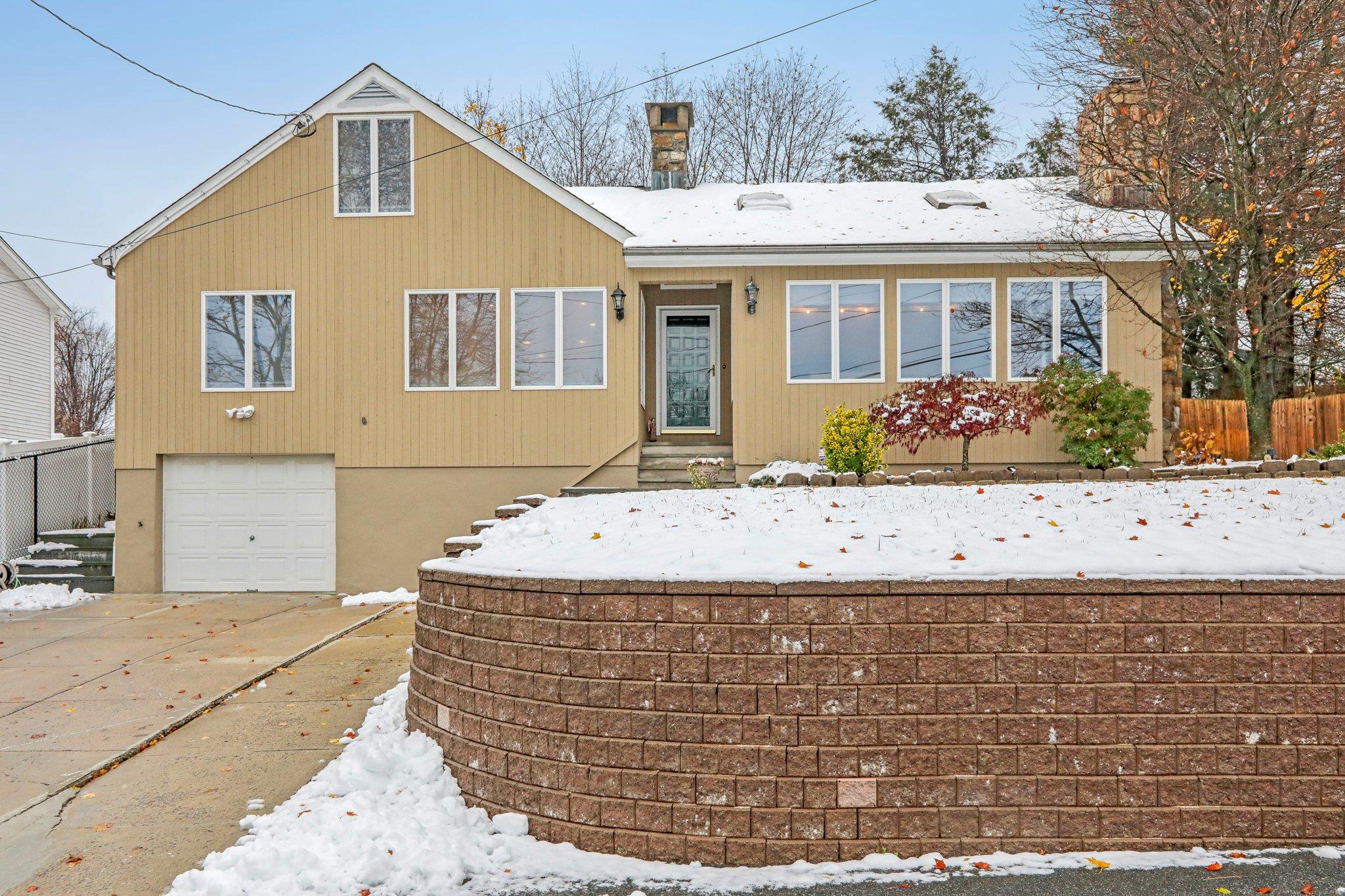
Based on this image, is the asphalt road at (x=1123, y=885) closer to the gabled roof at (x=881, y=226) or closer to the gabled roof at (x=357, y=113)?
the gabled roof at (x=881, y=226)

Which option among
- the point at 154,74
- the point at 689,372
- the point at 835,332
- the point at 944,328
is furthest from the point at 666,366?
the point at 154,74

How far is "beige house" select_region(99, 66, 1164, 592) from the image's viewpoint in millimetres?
10953

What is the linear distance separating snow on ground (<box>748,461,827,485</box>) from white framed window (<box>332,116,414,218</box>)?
5703 millimetres

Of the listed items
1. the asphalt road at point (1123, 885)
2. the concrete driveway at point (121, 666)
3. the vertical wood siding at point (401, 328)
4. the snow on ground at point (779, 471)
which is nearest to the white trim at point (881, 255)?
the vertical wood siding at point (401, 328)

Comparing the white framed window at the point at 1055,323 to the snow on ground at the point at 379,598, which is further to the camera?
the white framed window at the point at 1055,323

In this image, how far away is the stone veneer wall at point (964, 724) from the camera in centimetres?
399

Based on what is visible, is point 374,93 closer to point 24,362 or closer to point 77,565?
point 77,565

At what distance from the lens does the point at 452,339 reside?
37.4 feet

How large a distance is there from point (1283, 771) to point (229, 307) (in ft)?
38.9

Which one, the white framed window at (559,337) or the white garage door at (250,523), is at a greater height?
the white framed window at (559,337)

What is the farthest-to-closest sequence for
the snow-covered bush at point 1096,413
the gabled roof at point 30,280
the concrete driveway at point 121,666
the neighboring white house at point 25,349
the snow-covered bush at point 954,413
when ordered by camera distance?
the neighboring white house at point 25,349 → the gabled roof at point 30,280 → the snow-covered bush at point 954,413 → the snow-covered bush at point 1096,413 → the concrete driveway at point 121,666

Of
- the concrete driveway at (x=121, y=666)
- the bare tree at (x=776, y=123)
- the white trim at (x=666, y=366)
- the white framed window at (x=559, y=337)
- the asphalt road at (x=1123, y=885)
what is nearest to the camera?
the asphalt road at (x=1123, y=885)

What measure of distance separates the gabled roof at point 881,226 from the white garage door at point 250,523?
524cm

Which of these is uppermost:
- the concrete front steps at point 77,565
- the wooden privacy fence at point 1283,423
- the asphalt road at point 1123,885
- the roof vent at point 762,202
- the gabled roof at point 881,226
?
the roof vent at point 762,202
